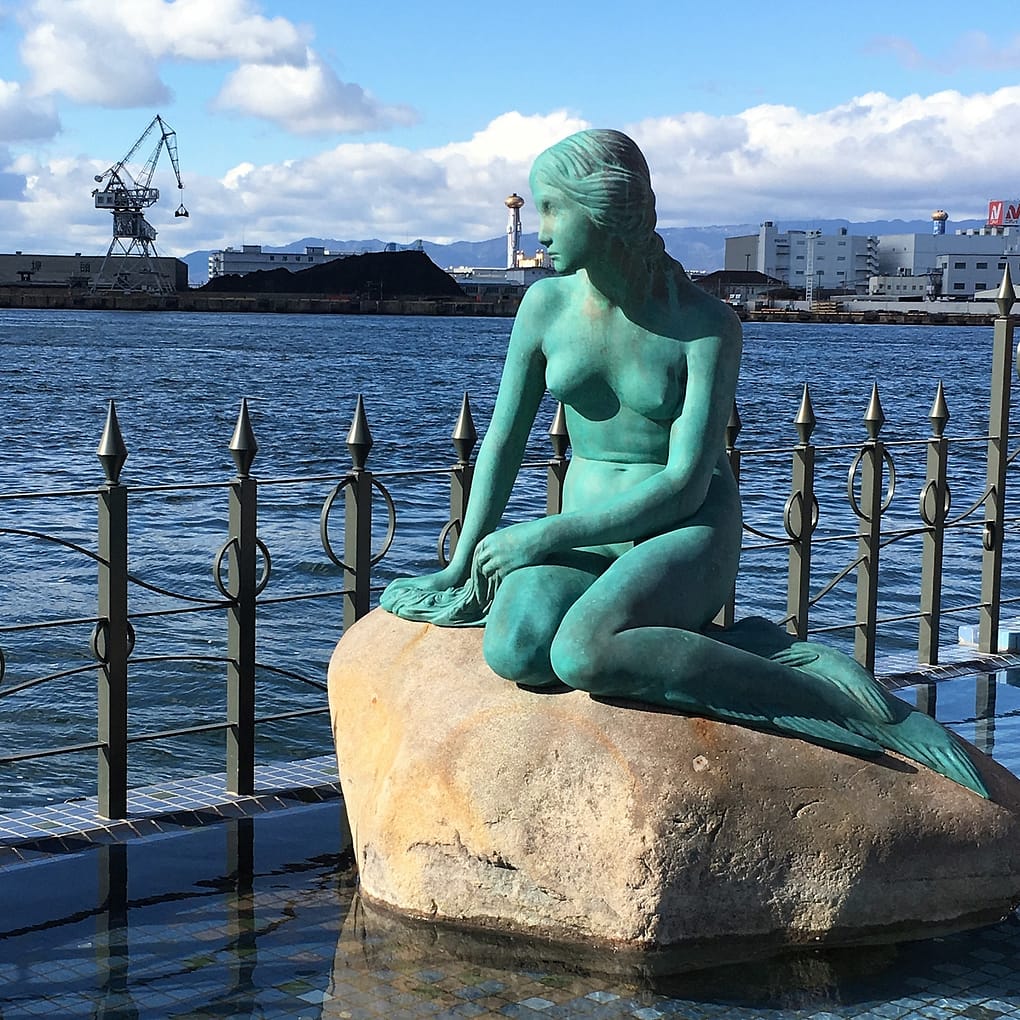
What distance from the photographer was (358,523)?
6.80 metres

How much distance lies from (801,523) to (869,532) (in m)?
0.61

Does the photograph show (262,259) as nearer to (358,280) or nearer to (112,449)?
(358,280)

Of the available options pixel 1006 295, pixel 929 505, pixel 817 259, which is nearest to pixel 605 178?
pixel 929 505

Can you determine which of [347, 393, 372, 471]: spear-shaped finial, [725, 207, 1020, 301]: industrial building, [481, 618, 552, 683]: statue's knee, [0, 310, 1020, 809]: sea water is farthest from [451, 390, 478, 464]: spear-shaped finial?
[725, 207, 1020, 301]: industrial building

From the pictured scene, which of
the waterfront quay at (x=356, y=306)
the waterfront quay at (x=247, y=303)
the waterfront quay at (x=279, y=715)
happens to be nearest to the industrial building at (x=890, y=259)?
the waterfront quay at (x=356, y=306)

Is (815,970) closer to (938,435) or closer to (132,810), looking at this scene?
(132,810)

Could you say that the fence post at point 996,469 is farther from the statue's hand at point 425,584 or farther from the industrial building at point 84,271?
the industrial building at point 84,271

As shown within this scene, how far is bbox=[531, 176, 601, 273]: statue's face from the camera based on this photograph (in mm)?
4980

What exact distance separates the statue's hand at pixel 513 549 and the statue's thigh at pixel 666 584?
0.22m

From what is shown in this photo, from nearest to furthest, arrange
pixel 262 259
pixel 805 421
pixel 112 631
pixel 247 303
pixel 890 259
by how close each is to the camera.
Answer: pixel 112 631 → pixel 805 421 → pixel 247 303 → pixel 890 259 → pixel 262 259

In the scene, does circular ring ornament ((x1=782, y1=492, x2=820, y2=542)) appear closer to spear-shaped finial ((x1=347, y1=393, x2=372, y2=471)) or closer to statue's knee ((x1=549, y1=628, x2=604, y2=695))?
spear-shaped finial ((x1=347, y1=393, x2=372, y2=471))

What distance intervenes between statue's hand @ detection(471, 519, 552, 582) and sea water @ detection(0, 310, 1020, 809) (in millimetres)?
1820

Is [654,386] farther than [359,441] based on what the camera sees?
No

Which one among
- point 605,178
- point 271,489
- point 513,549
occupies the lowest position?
point 271,489
